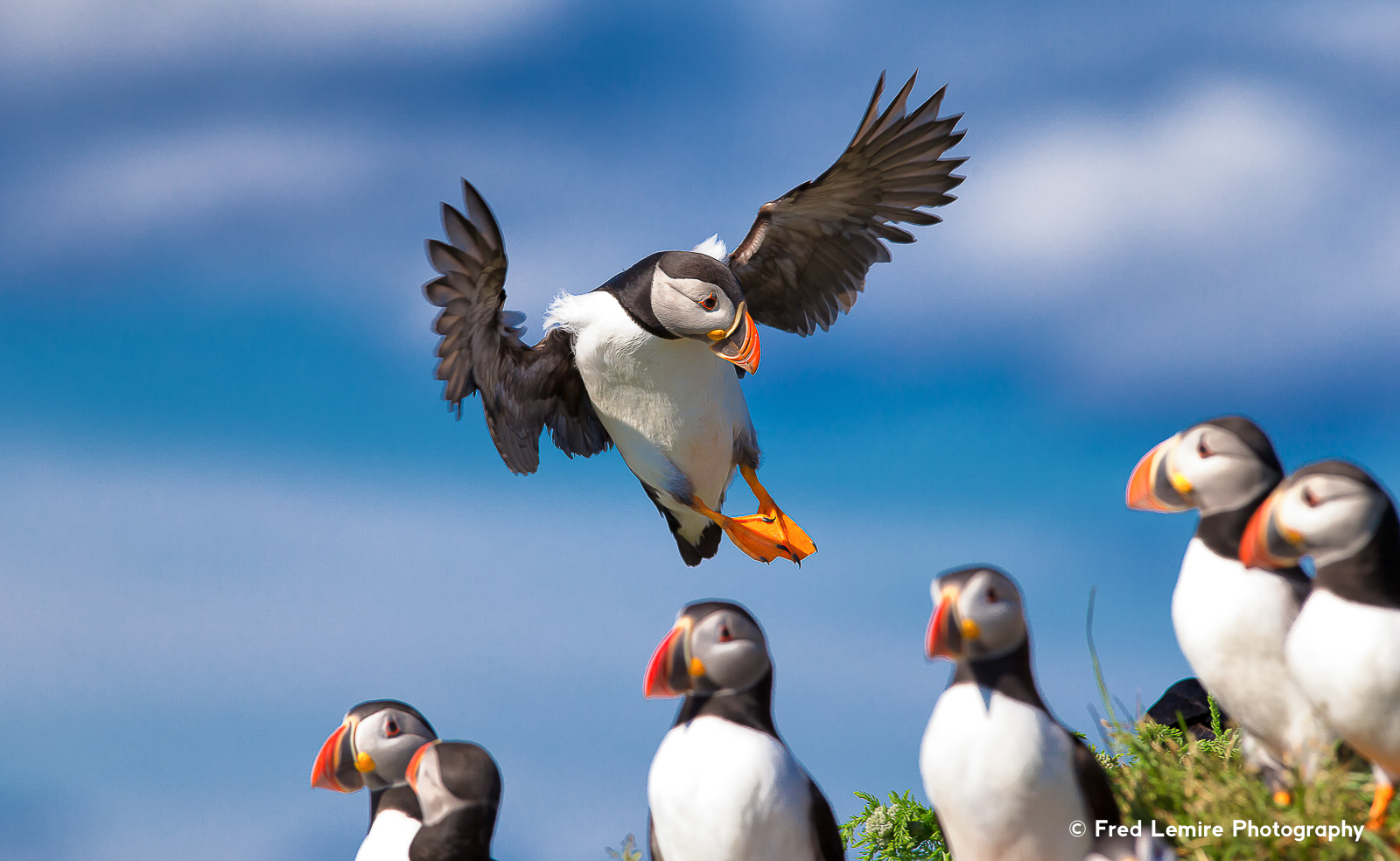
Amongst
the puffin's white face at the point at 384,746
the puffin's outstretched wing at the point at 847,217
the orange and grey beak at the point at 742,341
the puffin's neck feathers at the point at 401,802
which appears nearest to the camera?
the puffin's neck feathers at the point at 401,802

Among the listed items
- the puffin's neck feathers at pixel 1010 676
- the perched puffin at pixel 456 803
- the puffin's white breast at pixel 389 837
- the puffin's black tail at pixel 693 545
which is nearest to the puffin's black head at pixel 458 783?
the perched puffin at pixel 456 803

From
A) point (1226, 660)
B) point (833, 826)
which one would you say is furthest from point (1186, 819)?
point (833, 826)

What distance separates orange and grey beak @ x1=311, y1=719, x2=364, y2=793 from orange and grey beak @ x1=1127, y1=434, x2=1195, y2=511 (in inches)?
112

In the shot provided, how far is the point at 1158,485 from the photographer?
3.63 meters

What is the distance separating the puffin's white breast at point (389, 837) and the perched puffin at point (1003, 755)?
1851 millimetres

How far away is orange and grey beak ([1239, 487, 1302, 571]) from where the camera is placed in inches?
125

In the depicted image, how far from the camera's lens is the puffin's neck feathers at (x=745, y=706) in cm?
342

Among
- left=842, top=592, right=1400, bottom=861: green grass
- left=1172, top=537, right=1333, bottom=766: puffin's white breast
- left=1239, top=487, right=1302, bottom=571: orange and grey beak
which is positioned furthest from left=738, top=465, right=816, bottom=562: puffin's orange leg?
left=1239, top=487, right=1302, bottom=571: orange and grey beak

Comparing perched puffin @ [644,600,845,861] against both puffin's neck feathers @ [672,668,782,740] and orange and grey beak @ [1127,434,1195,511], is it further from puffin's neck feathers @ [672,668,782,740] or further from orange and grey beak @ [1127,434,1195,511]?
orange and grey beak @ [1127,434,1195,511]

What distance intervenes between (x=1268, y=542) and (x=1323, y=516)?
15cm

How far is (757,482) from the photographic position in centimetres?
737

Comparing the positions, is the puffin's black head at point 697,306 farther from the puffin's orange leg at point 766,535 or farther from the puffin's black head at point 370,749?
the puffin's black head at point 370,749

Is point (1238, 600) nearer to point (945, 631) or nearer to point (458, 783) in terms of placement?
point (945, 631)

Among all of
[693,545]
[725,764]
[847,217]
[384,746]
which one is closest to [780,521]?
[693,545]
